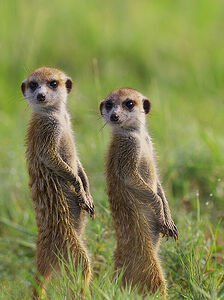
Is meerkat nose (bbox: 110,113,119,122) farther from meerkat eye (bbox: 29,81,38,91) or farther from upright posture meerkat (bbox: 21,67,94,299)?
meerkat eye (bbox: 29,81,38,91)

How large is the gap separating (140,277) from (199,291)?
1.64 ft

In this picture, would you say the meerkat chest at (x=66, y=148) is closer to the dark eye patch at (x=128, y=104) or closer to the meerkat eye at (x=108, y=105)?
the meerkat eye at (x=108, y=105)

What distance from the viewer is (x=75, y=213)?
3.99 meters

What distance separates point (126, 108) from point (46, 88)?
20.4 inches

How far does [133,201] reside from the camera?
3.92 meters

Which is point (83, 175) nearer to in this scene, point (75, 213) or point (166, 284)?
point (75, 213)

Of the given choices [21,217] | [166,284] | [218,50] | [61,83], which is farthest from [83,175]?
[218,50]

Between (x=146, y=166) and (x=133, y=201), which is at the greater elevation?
(x=146, y=166)

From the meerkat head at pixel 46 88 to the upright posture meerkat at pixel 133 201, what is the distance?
0.31m

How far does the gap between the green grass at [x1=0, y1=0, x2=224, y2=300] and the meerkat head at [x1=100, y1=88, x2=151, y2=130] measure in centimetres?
27

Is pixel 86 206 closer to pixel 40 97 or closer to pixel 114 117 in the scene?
pixel 114 117

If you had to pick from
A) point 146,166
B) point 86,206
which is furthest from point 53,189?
point 146,166

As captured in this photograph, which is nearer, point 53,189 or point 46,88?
point 53,189

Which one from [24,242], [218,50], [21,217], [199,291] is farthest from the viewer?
[218,50]
